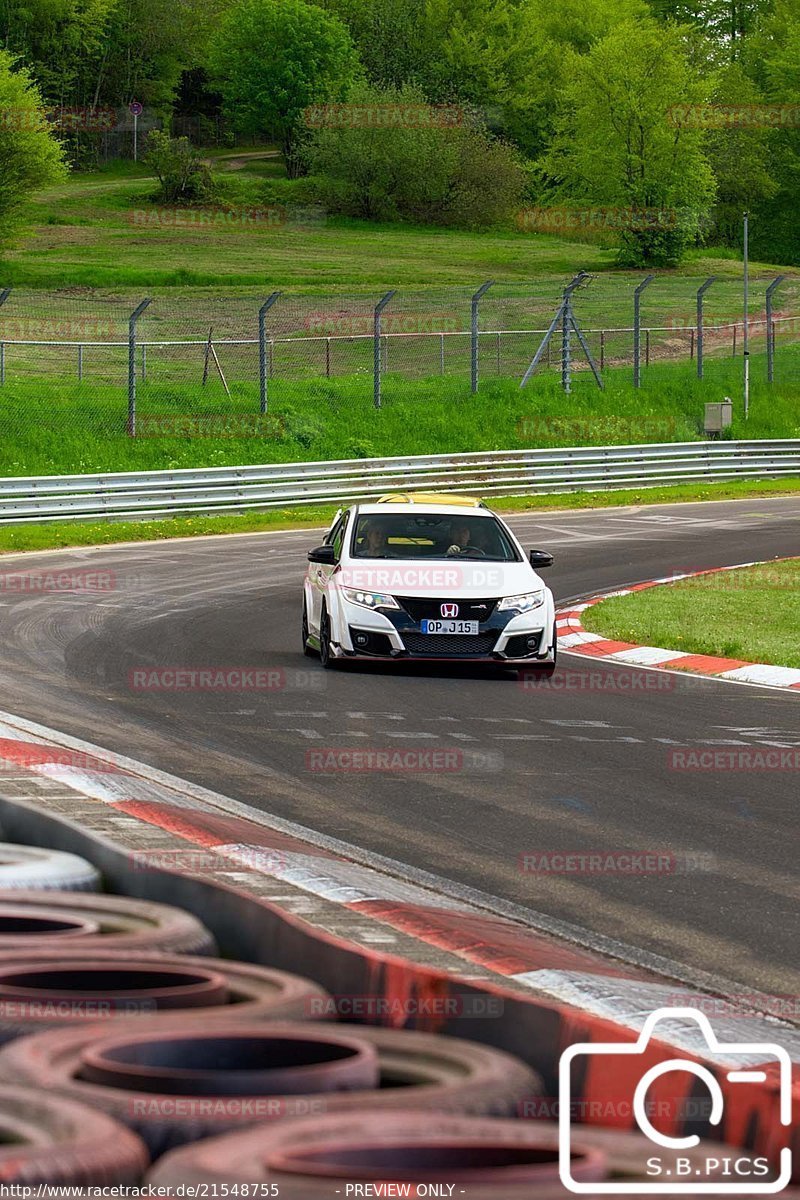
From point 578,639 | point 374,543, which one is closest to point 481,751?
point 374,543

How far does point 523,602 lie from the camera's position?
14.4m

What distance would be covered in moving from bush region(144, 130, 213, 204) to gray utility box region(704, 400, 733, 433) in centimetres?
5637

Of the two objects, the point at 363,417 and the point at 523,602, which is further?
the point at 363,417

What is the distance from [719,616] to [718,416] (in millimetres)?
24951

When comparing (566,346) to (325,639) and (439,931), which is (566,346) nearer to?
(325,639)

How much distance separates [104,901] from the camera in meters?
5.00

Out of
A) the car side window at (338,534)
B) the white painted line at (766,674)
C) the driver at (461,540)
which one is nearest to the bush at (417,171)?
the car side window at (338,534)

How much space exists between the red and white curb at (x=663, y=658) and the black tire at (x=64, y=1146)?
38.2ft

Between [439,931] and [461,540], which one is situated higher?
[461,540]

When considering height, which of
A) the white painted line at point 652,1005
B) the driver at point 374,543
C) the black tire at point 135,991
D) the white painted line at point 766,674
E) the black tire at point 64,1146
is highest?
the black tire at point 64,1146

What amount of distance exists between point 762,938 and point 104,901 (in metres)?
2.56

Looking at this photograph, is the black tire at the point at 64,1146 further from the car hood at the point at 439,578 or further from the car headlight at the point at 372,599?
the car hood at the point at 439,578

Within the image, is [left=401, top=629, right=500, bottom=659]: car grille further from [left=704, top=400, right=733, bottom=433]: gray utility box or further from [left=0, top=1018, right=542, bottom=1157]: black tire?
[left=704, top=400, right=733, bottom=433]: gray utility box

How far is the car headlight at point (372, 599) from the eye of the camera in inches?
562
